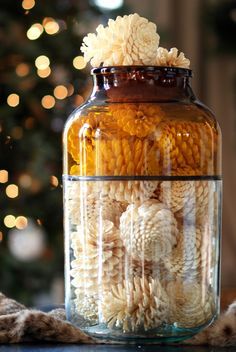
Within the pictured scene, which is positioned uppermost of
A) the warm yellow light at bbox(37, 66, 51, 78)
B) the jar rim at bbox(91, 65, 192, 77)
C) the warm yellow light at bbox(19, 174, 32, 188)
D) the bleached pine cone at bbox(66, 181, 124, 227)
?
the warm yellow light at bbox(37, 66, 51, 78)

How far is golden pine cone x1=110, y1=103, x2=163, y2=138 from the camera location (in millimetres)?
832

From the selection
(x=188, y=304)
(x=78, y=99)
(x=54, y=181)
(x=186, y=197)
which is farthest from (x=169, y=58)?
(x=78, y=99)

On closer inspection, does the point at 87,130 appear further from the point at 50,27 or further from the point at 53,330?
the point at 50,27

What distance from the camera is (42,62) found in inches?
103

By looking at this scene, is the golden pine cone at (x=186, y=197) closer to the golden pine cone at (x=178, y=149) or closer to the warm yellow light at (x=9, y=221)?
the golden pine cone at (x=178, y=149)

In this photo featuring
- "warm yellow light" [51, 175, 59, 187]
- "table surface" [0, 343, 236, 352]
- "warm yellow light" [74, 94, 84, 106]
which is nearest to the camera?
"table surface" [0, 343, 236, 352]

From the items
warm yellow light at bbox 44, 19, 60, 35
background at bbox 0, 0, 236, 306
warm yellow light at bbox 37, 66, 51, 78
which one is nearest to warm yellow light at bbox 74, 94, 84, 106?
background at bbox 0, 0, 236, 306

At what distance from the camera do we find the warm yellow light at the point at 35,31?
2.60 metres

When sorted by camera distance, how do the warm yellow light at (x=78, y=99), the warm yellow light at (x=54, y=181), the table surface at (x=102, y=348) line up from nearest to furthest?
the table surface at (x=102, y=348) < the warm yellow light at (x=54, y=181) < the warm yellow light at (x=78, y=99)

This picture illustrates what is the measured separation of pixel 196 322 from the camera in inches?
33.5

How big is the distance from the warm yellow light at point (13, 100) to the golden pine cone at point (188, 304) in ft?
5.84

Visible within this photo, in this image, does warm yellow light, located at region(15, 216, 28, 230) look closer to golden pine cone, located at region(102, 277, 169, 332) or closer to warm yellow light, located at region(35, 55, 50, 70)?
warm yellow light, located at region(35, 55, 50, 70)

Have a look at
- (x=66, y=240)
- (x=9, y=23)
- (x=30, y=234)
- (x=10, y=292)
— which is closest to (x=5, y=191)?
(x=30, y=234)

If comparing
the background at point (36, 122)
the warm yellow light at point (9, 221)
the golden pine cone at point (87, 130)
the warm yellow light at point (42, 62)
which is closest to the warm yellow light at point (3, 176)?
the background at point (36, 122)
